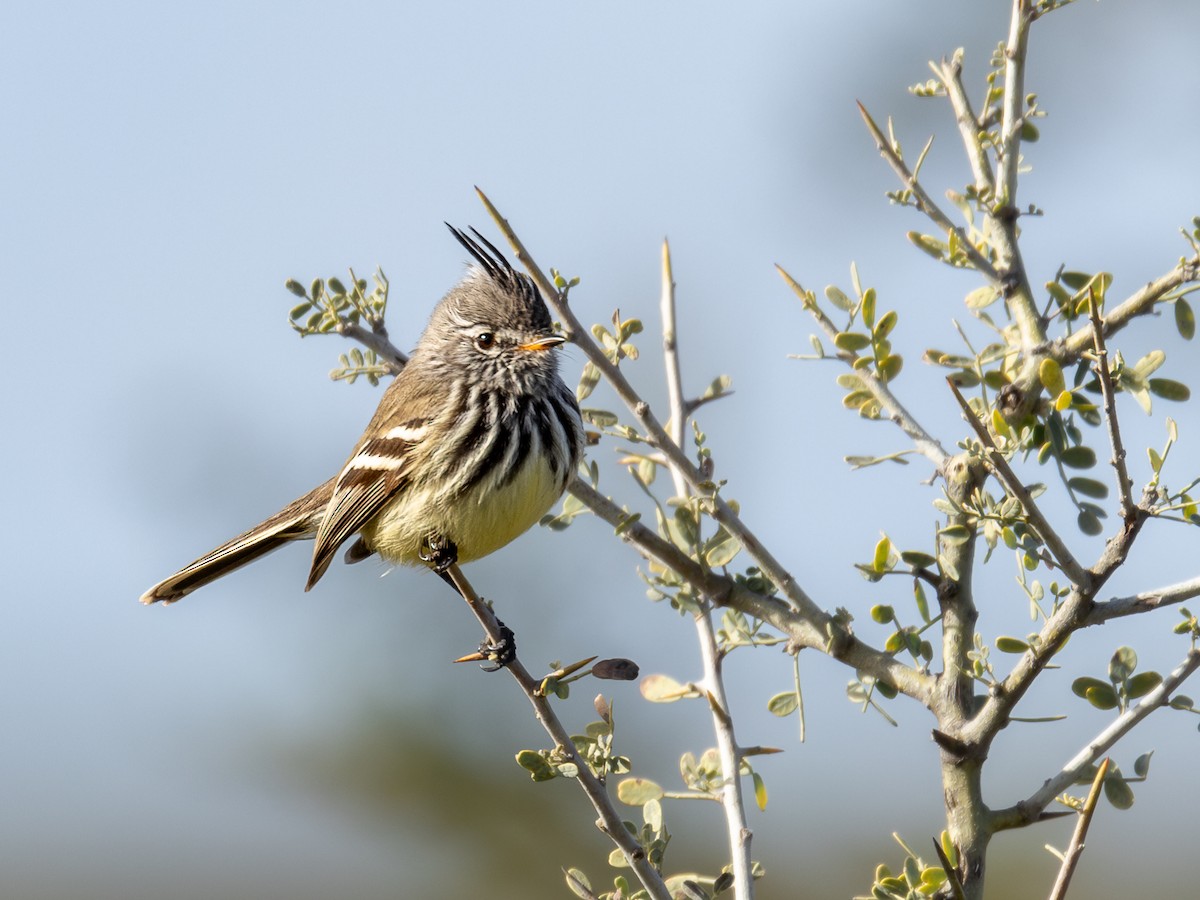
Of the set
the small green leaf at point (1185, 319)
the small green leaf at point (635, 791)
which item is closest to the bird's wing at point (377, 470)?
the small green leaf at point (635, 791)

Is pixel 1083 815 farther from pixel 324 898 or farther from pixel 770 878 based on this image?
pixel 324 898

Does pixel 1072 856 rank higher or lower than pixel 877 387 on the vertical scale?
lower

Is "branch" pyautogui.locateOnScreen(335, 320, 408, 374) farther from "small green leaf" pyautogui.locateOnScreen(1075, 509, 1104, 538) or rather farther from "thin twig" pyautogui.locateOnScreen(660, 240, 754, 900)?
"small green leaf" pyautogui.locateOnScreen(1075, 509, 1104, 538)

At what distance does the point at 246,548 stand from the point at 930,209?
3.67m

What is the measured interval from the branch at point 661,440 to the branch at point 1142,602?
614 millimetres

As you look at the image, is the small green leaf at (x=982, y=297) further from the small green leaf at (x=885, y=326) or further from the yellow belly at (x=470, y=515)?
the yellow belly at (x=470, y=515)

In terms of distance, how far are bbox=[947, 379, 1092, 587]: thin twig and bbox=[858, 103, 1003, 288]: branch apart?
2.26 ft

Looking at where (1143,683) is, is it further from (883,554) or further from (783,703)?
(783,703)

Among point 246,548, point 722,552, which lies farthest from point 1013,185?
point 246,548

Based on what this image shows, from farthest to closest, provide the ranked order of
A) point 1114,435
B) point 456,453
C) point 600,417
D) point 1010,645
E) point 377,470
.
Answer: point 377,470 → point 456,453 → point 600,417 → point 1010,645 → point 1114,435

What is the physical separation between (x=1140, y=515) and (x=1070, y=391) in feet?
1.49

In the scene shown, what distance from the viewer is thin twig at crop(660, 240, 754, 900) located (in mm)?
2699

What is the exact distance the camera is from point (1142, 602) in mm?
2385

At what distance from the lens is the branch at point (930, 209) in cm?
297
